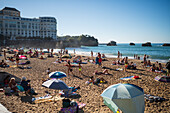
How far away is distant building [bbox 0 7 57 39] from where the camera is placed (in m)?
77.4

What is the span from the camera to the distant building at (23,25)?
7738 cm

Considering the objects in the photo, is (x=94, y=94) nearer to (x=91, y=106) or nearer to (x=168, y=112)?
(x=91, y=106)

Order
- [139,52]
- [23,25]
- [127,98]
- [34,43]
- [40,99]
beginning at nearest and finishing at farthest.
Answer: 1. [127,98]
2. [40,99]
3. [139,52]
4. [34,43]
5. [23,25]

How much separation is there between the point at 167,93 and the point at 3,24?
85.6 meters

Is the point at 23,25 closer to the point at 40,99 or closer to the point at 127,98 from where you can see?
the point at 40,99

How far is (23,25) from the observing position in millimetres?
83062

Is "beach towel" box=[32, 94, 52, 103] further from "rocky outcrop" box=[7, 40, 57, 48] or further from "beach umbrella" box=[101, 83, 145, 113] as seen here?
"rocky outcrop" box=[7, 40, 57, 48]

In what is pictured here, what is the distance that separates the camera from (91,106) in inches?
241

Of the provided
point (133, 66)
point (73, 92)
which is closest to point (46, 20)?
point (133, 66)

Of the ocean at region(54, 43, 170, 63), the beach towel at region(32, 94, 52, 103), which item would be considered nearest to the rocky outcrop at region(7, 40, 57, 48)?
the ocean at region(54, 43, 170, 63)

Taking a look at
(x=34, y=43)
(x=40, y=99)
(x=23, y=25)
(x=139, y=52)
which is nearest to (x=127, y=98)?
(x=40, y=99)

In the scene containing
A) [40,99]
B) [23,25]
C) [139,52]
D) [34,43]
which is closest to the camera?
[40,99]

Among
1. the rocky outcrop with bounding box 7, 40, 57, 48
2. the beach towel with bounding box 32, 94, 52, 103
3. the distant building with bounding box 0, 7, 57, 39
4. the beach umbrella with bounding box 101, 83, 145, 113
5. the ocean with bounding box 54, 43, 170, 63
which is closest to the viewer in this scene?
the beach umbrella with bounding box 101, 83, 145, 113

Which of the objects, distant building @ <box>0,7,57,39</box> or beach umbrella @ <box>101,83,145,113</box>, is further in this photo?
distant building @ <box>0,7,57,39</box>
